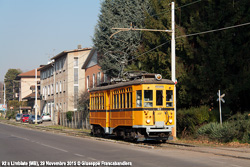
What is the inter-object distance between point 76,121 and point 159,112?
2511 centimetres

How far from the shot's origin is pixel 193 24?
25859 mm

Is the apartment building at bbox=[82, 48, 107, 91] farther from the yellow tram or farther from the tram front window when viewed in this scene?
the tram front window

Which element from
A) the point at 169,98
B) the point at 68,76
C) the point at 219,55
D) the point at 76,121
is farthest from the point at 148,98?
the point at 68,76

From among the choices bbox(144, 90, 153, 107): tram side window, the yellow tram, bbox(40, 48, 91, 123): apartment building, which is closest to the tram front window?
the yellow tram

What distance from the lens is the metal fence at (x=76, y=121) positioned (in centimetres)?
4125

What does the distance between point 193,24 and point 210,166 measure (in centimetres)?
1511

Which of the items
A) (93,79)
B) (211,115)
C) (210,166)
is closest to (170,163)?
(210,166)

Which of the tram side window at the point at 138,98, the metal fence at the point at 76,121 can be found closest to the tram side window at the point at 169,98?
the tram side window at the point at 138,98

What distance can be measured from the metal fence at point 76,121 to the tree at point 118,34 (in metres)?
6.79

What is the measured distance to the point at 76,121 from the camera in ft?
146

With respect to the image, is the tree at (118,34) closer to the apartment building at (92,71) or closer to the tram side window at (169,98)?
the apartment building at (92,71)

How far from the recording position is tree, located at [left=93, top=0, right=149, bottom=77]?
35.1m

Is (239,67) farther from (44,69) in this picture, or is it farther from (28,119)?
(44,69)

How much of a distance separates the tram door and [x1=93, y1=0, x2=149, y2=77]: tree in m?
13.8
